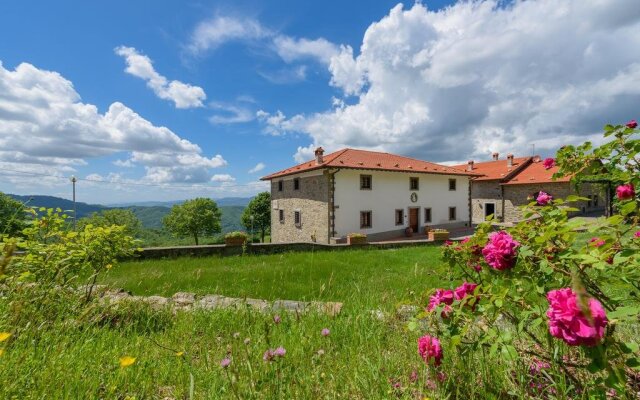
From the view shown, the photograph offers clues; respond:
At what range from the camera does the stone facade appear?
19.3 m

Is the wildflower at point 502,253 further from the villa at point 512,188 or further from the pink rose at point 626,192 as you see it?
the villa at point 512,188

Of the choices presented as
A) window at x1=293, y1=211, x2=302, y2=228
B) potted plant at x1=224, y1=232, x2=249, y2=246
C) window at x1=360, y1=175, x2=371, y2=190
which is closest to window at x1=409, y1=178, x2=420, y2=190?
window at x1=360, y1=175, x2=371, y2=190

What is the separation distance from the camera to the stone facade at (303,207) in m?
19.3

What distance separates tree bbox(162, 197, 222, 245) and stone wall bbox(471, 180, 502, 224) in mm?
48151

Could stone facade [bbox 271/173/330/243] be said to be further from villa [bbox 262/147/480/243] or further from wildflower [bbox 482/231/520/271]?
wildflower [bbox 482/231/520/271]

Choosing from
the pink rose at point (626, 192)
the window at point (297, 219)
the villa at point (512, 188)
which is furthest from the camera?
the villa at point (512, 188)

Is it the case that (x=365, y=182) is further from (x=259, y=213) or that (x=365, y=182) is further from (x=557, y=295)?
(x=259, y=213)

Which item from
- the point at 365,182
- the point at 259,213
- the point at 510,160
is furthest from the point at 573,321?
the point at 259,213

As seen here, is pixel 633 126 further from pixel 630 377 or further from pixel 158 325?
pixel 158 325

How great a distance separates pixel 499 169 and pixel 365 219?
19.1m

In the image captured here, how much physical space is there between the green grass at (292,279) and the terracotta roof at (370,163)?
9.39 m

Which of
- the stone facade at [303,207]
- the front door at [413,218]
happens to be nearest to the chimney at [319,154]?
the stone facade at [303,207]

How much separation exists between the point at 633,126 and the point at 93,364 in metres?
4.66

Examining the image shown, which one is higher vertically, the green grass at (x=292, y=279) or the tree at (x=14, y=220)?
the tree at (x=14, y=220)
